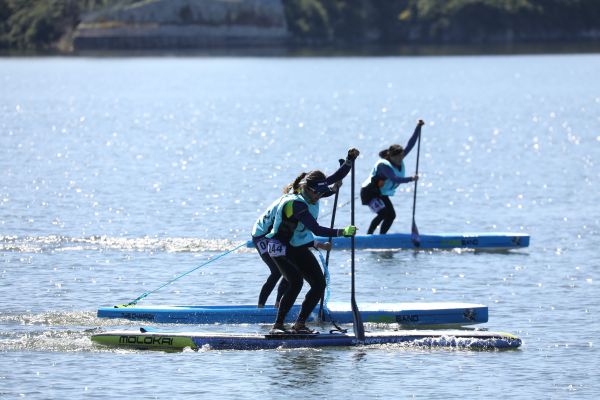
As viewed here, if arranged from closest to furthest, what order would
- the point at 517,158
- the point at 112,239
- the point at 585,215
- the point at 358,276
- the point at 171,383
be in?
the point at 171,383, the point at 358,276, the point at 112,239, the point at 585,215, the point at 517,158

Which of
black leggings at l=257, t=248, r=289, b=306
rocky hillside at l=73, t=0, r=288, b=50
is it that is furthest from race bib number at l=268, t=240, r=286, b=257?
rocky hillside at l=73, t=0, r=288, b=50

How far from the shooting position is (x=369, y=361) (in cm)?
2180

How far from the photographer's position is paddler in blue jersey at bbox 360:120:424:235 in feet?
102

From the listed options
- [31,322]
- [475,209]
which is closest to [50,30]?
[475,209]

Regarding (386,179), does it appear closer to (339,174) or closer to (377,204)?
(377,204)

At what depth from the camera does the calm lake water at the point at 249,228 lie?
69.4 feet

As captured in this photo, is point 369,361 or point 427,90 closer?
point 369,361

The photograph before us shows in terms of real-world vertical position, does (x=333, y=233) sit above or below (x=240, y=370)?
above

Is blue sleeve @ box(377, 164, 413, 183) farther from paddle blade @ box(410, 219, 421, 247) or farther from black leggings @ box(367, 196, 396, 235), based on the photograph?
paddle blade @ box(410, 219, 421, 247)

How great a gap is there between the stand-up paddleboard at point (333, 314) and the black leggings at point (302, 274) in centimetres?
169

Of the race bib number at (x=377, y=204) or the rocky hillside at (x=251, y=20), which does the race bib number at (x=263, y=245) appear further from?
the rocky hillside at (x=251, y=20)

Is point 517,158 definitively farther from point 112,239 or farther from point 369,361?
point 369,361

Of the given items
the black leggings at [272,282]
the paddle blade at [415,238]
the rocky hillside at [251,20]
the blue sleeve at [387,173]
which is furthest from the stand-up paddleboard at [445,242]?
the rocky hillside at [251,20]

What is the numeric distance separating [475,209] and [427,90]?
71.0m
